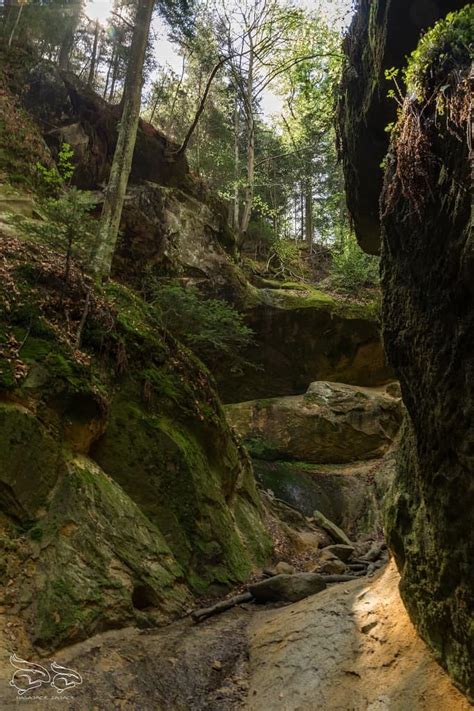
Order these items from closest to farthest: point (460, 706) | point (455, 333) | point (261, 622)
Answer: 1. point (460, 706)
2. point (455, 333)
3. point (261, 622)

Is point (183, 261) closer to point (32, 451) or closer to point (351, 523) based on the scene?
point (351, 523)

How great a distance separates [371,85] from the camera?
5105 millimetres

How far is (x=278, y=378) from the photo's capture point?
17969 mm

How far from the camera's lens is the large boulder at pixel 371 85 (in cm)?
446

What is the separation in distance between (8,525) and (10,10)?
2370 centimetres

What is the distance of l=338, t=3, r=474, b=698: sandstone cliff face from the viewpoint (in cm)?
324

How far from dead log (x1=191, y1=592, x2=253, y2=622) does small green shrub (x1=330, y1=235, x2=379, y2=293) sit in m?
15.0

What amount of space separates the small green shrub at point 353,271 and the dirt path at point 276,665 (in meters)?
15.2

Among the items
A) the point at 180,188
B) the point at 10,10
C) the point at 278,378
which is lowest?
the point at 278,378

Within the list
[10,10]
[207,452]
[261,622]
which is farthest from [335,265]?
[10,10]

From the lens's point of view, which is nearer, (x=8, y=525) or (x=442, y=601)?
(x=442, y=601)

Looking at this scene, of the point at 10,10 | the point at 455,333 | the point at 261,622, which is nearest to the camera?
the point at 455,333

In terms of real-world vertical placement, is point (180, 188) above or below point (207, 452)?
above

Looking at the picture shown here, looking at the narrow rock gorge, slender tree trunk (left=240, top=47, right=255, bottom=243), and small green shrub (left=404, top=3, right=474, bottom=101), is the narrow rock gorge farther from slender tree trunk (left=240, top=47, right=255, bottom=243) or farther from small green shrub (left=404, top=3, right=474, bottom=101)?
slender tree trunk (left=240, top=47, right=255, bottom=243)
